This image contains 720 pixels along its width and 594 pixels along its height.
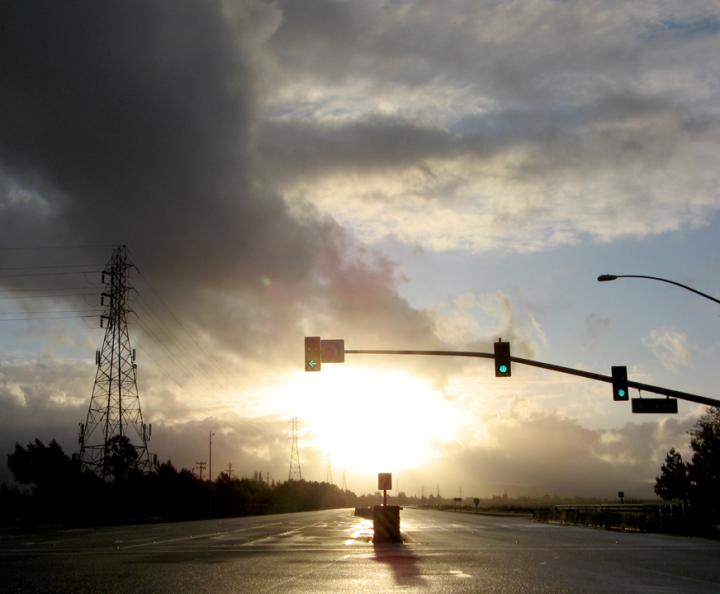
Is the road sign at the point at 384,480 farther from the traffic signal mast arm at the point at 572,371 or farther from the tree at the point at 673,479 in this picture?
the tree at the point at 673,479

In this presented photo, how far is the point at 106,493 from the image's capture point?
6862cm

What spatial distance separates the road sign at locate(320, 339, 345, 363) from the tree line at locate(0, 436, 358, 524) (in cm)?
3831

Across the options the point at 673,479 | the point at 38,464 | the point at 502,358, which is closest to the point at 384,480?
the point at 502,358

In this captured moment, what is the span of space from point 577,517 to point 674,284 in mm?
34785

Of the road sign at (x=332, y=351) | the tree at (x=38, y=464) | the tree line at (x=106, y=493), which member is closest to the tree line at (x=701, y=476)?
→ the road sign at (x=332, y=351)

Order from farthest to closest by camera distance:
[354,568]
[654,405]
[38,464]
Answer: [38,464], [654,405], [354,568]

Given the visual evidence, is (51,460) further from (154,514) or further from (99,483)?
(154,514)

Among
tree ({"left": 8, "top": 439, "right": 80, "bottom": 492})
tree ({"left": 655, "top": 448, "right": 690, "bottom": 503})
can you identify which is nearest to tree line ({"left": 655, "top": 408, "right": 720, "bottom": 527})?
tree ({"left": 655, "top": 448, "right": 690, "bottom": 503})

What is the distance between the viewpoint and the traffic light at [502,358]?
958 inches

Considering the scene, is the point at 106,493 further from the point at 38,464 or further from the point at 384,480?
the point at 384,480

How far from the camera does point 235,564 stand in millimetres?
18172

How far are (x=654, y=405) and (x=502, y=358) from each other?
773 centimetres

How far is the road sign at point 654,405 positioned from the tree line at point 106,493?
43194mm

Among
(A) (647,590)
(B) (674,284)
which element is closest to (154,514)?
(B) (674,284)
